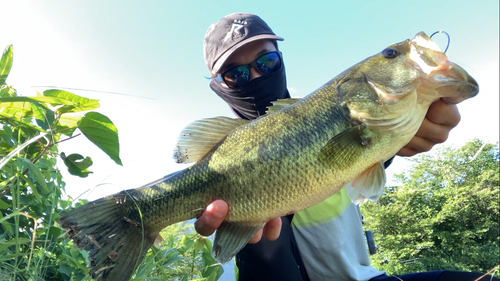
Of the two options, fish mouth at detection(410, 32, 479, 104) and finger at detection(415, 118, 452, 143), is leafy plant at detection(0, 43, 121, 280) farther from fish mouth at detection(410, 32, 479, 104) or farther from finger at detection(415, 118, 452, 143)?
finger at detection(415, 118, 452, 143)

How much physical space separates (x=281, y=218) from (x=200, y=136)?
4.68 feet

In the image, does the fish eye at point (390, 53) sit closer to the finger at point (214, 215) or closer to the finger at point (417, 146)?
the finger at point (417, 146)

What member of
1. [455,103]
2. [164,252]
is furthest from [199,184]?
[455,103]

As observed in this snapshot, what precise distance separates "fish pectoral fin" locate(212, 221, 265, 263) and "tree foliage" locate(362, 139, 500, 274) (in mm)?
17451

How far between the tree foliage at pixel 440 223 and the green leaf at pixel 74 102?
59.7ft

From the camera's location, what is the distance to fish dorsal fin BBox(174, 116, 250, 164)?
189 centimetres

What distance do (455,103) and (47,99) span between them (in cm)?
211

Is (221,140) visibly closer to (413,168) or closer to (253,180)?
(253,180)

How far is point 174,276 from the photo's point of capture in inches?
82.7

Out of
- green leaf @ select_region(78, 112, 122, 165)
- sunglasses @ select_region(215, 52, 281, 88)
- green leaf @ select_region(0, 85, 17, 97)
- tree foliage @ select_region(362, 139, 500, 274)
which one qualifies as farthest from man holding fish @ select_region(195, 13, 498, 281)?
tree foliage @ select_region(362, 139, 500, 274)

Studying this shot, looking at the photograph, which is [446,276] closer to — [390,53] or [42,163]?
[390,53]

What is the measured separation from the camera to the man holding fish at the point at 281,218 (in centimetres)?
243

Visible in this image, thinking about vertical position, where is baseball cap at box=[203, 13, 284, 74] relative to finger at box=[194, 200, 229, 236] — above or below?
above

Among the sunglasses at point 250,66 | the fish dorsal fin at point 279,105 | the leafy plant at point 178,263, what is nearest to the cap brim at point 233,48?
the sunglasses at point 250,66
